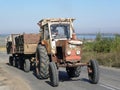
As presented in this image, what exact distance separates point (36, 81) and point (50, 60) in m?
1.18

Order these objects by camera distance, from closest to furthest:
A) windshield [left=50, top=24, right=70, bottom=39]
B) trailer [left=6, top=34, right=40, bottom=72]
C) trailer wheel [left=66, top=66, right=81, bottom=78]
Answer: windshield [left=50, top=24, right=70, bottom=39], trailer wheel [left=66, top=66, right=81, bottom=78], trailer [left=6, top=34, right=40, bottom=72]

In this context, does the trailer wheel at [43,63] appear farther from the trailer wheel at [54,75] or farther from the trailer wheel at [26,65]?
the trailer wheel at [26,65]

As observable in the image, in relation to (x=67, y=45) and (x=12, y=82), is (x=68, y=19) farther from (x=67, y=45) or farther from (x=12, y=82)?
(x=12, y=82)

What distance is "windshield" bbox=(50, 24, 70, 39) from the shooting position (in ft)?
62.7

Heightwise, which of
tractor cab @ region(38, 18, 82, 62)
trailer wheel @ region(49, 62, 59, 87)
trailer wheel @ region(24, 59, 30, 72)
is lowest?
trailer wheel @ region(24, 59, 30, 72)

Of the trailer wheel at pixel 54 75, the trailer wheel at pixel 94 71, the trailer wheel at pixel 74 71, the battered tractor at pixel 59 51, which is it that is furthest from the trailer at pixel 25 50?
the trailer wheel at pixel 54 75

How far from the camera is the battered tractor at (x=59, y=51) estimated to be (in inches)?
672

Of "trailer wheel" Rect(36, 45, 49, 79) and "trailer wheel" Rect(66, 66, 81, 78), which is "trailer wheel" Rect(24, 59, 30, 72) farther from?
"trailer wheel" Rect(36, 45, 49, 79)

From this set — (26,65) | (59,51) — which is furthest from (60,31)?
(26,65)

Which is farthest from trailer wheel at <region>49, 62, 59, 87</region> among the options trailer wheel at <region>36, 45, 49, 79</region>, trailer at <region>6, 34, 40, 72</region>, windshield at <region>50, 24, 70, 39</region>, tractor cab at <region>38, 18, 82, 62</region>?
trailer at <region>6, 34, 40, 72</region>

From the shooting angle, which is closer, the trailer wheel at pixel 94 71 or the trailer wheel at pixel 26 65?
the trailer wheel at pixel 94 71

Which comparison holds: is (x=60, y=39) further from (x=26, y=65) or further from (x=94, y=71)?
(x=26, y=65)

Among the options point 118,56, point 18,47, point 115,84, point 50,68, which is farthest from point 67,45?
point 118,56

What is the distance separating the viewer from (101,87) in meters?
15.8
